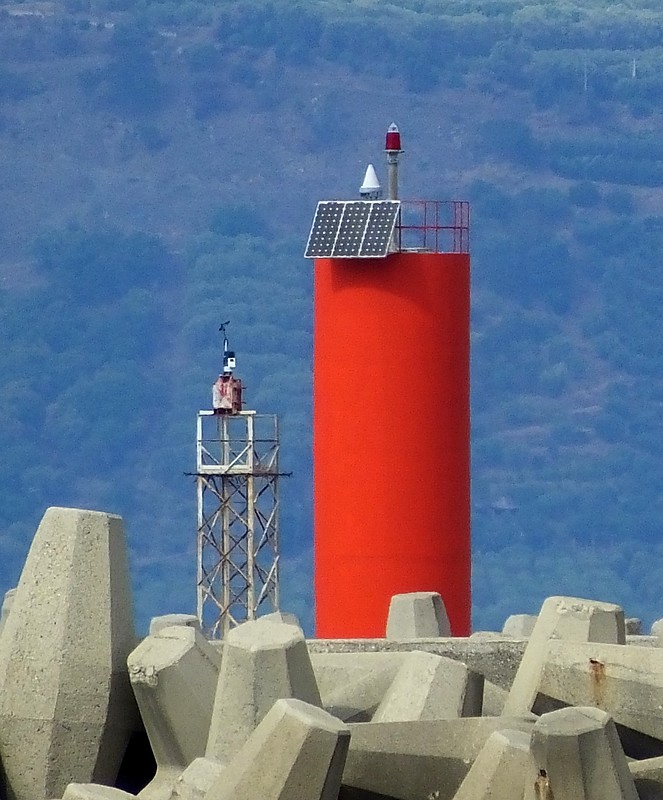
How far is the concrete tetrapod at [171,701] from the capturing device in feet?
28.8

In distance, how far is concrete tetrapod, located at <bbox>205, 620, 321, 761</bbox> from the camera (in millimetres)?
8617

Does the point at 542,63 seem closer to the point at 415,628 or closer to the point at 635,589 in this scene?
the point at 635,589

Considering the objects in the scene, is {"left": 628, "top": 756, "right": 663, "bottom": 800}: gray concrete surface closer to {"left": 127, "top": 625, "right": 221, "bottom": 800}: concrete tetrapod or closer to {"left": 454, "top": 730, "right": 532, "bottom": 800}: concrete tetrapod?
{"left": 454, "top": 730, "right": 532, "bottom": 800}: concrete tetrapod

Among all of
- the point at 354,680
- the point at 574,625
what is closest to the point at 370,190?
the point at 574,625

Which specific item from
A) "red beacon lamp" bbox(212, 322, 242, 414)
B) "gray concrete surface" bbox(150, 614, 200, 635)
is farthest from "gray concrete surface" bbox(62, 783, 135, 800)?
"red beacon lamp" bbox(212, 322, 242, 414)

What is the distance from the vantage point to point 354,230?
51.5 ft

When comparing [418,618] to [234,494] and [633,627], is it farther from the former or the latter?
[234,494]

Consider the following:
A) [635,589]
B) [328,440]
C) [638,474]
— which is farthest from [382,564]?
[638,474]

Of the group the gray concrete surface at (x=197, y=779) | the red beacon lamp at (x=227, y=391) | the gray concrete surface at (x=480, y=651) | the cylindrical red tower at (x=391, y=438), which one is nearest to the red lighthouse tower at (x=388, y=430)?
the cylindrical red tower at (x=391, y=438)

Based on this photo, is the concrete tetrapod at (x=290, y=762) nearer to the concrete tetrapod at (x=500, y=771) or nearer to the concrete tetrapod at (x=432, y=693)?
the concrete tetrapod at (x=500, y=771)

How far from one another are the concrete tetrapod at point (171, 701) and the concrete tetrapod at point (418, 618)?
3087mm

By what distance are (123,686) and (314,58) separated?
6046 cm

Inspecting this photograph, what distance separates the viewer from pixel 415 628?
480 inches

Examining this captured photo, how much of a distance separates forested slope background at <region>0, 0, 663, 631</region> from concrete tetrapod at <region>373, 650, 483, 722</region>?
4476 cm
